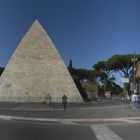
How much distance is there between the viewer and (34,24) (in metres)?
67.7

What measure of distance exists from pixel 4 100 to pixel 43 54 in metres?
8.72

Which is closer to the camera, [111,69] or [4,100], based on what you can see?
[4,100]

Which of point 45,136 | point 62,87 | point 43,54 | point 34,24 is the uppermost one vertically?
point 34,24

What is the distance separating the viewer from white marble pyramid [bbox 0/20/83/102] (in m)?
63.5

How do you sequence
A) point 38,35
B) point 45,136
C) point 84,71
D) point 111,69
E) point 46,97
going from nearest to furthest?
1. point 45,136
2. point 46,97
3. point 38,35
4. point 111,69
5. point 84,71

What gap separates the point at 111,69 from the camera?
95.4 meters

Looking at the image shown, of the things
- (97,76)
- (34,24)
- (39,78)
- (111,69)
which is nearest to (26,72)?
(39,78)

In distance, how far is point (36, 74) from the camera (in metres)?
65.0

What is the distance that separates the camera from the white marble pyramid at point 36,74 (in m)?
63.5

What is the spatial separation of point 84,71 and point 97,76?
25.9ft

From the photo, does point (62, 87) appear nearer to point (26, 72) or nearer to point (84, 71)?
point (26, 72)

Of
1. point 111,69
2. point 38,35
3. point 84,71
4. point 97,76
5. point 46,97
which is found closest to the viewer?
point 46,97

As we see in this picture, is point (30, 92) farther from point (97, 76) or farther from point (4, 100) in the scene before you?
point (97, 76)

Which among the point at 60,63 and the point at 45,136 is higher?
the point at 60,63
